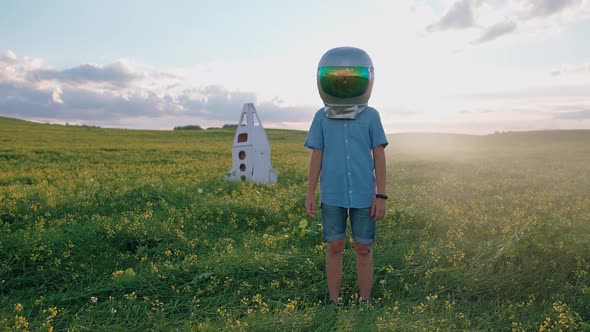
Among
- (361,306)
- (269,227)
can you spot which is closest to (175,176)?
(269,227)

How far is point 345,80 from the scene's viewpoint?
4996mm

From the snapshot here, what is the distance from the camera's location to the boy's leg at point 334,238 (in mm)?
5152

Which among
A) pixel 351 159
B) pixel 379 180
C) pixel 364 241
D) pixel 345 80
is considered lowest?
pixel 364 241

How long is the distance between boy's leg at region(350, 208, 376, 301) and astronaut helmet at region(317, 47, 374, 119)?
3.49ft

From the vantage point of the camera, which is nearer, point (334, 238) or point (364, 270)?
point (334, 238)

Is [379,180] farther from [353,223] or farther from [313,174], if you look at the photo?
[313,174]

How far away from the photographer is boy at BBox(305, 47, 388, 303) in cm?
502

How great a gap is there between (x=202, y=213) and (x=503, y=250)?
17.1ft

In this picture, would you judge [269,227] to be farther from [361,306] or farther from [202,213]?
[361,306]

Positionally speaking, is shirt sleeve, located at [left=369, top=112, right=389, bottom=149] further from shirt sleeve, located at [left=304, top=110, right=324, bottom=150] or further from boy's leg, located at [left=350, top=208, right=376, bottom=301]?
boy's leg, located at [left=350, top=208, right=376, bottom=301]

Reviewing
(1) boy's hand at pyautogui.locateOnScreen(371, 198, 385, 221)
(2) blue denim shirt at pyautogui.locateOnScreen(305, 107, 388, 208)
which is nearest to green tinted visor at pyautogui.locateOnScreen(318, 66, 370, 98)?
(2) blue denim shirt at pyautogui.locateOnScreen(305, 107, 388, 208)

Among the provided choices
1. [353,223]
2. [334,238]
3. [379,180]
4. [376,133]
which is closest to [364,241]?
[353,223]

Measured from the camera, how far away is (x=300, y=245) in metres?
7.26

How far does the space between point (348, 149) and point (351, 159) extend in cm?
11
